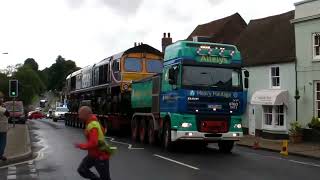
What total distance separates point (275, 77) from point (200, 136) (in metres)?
Answer: 13.8

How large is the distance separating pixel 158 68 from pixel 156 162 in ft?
45.3

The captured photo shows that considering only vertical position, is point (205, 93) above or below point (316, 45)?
below

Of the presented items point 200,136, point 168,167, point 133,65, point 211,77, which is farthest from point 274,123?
point 168,167

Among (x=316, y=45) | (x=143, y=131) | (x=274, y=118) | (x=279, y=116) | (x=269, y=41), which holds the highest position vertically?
(x=269, y=41)

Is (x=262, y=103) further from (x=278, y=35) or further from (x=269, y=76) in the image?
(x=278, y=35)

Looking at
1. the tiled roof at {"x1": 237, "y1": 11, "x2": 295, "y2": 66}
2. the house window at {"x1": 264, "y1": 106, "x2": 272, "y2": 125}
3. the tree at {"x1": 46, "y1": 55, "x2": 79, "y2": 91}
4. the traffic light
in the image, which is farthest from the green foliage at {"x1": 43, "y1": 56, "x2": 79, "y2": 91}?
the house window at {"x1": 264, "y1": 106, "x2": 272, "y2": 125}

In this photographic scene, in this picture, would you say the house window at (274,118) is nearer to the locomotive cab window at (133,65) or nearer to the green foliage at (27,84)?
the locomotive cab window at (133,65)

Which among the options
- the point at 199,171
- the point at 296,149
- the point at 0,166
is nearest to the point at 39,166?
the point at 0,166

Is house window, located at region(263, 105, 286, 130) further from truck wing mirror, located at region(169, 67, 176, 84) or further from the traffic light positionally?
the traffic light

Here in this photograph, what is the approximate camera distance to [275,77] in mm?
32125

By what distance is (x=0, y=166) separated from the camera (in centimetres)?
1614

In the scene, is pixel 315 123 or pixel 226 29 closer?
pixel 315 123

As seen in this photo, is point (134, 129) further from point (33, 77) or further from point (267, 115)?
point (33, 77)

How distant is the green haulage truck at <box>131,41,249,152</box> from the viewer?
1941 cm
